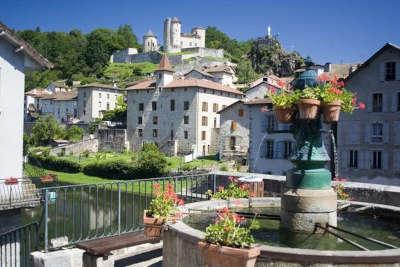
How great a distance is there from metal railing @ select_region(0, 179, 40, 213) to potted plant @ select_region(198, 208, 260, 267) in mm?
12434

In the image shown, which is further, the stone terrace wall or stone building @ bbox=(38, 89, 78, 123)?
stone building @ bbox=(38, 89, 78, 123)

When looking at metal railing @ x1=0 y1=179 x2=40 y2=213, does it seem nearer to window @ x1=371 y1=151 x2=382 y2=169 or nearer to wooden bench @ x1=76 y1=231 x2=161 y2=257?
wooden bench @ x1=76 y1=231 x2=161 y2=257

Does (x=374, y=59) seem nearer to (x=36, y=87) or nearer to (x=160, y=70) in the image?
(x=160, y=70)

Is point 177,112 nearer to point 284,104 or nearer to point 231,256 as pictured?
point 284,104

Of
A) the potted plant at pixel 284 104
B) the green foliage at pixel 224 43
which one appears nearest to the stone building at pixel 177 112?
the potted plant at pixel 284 104

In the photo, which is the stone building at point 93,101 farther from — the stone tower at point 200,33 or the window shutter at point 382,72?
the window shutter at point 382,72

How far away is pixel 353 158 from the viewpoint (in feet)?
125

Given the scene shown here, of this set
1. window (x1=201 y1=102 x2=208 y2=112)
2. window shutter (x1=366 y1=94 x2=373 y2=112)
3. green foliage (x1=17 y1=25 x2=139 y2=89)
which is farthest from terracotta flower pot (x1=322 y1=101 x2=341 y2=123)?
green foliage (x1=17 y1=25 x2=139 y2=89)

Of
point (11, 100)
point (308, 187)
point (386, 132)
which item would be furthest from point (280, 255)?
point (386, 132)

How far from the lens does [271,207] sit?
927cm

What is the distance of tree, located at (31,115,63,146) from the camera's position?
79375 millimetres

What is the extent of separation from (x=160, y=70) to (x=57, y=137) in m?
24.3

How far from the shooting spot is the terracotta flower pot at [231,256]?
473cm

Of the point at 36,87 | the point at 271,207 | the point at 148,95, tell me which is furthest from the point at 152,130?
the point at 36,87
